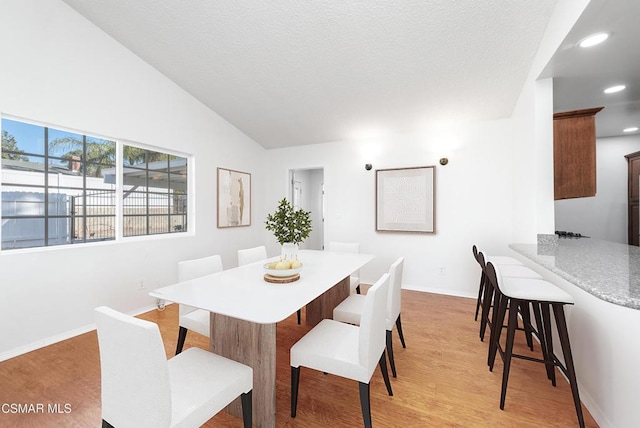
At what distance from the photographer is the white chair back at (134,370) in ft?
3.22

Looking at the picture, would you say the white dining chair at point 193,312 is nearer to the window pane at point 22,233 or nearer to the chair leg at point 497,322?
the window pane at point 22,233

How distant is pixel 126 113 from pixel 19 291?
6.61 ft

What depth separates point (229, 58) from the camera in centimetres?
307

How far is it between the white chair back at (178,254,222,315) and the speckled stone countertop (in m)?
2.34

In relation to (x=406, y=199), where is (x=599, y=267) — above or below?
below

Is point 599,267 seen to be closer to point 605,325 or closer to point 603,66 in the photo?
point 605,325

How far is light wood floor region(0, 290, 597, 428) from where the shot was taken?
160cm

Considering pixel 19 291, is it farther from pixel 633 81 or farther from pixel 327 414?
pixel 633 81

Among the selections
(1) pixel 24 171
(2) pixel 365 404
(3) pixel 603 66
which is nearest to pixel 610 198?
(3) pixel 603 66

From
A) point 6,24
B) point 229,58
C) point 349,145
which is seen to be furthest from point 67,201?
point 349,145

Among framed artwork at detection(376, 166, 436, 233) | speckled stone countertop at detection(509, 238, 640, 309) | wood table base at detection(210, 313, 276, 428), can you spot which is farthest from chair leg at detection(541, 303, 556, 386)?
framed artwork at detection(376, 166, 436, 233)

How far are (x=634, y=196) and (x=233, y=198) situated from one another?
5.62 meters

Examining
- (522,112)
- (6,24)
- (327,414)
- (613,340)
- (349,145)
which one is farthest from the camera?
(349,145)

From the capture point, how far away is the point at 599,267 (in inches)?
59.6
